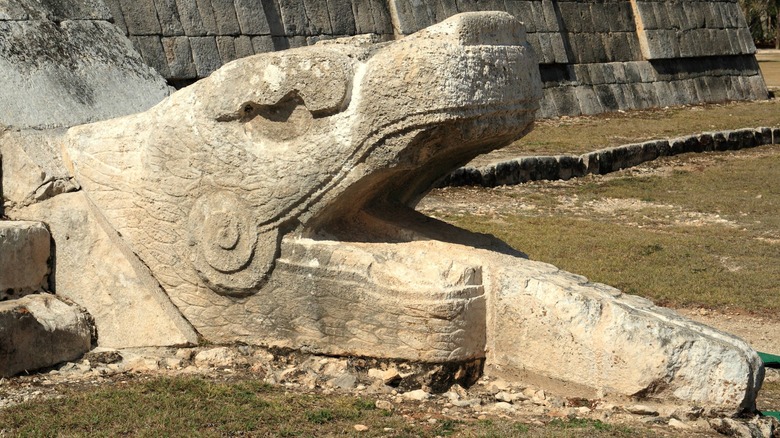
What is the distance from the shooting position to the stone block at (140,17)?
38.5ft

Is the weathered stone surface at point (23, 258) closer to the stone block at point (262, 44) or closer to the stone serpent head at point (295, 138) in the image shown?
the stone serpent head at point (295, 138)

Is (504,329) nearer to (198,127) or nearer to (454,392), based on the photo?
(454,392)

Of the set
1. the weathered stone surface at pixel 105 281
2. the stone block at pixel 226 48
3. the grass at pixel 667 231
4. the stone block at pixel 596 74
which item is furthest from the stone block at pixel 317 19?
the weathered stone surface at pixel 105 281

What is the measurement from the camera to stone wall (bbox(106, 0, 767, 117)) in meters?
12.3

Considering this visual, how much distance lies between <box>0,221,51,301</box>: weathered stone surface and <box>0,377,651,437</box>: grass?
92cm

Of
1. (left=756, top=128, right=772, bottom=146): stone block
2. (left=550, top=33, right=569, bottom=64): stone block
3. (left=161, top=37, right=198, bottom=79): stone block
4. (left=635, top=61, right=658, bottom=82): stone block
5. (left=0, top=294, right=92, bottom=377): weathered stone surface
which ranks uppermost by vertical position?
(left=161, top=37, right=198, bottom=79): stone block

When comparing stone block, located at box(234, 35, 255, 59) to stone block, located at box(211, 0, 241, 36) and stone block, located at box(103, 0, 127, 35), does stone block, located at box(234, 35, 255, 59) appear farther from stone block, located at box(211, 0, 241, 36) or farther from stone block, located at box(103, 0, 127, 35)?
stone block, located at box(103, 0, 127, 35)

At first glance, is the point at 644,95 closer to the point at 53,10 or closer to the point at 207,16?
the point at 207,16

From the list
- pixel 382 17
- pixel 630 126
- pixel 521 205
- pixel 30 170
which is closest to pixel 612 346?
pixel 30 170

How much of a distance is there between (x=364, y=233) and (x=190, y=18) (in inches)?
281

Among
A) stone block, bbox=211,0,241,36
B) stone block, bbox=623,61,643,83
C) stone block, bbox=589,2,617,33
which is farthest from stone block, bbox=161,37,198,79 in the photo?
stone block, bbox=623,61,643,83

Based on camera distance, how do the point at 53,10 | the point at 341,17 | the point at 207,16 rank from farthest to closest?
the point at 341,17, the point at 207,16, the point at 53,10

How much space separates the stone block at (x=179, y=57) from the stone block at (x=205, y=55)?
0.18 ft

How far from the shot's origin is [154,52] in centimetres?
1192
